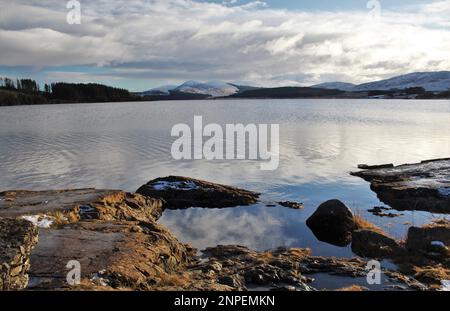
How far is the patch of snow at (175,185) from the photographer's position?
28.6m

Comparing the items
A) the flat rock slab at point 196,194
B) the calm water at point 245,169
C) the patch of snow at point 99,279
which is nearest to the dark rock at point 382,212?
the calm water at point 245,169

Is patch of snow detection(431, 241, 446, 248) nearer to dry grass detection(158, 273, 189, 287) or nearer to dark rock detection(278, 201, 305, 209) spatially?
dark rock detection(278, 201, 305, 209)

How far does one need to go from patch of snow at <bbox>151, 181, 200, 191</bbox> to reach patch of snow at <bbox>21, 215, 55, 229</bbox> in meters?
12.1

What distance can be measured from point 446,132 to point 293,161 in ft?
125

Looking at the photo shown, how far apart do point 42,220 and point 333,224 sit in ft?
44.3

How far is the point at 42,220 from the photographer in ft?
53.5

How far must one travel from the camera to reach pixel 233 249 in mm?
18406

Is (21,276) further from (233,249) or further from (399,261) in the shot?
(399,261)

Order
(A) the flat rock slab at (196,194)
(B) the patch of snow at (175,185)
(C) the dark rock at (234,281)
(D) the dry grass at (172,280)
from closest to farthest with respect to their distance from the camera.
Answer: (D) the dry grass at (172,280) → (C) the dark rock at (234,281) → (A) the flat rock slab at (196,194) → (B) the patch of snow at (175,185)

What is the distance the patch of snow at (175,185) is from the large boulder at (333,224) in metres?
9.62

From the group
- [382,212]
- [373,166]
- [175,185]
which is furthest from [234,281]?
[373,166]

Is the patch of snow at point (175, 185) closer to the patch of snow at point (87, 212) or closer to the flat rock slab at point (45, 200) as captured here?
the flat rock slab at point (45, 200)

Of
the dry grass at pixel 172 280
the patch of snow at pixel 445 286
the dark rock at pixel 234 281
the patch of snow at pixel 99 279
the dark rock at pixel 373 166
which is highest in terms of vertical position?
the patch of snow at pixel 99 279

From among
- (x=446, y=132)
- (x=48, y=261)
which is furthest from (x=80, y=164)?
(x=446, y=132)
